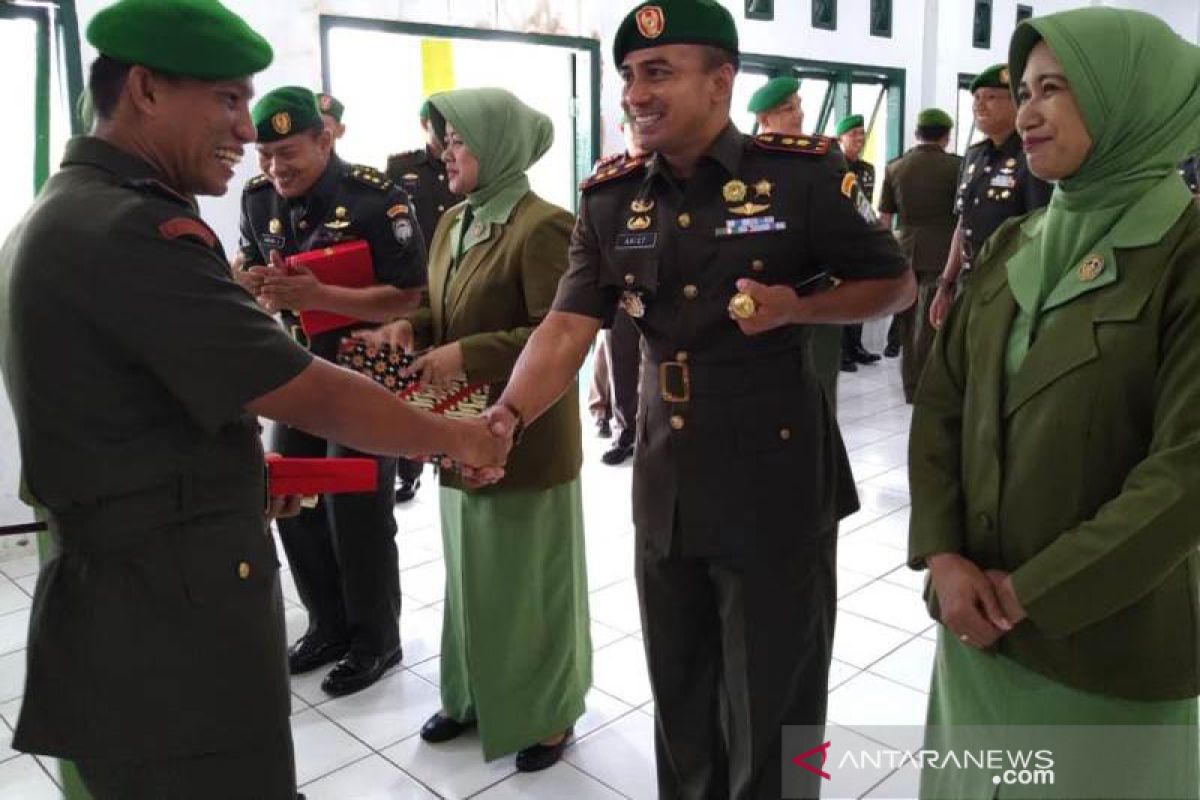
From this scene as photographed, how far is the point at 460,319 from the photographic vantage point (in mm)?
2373

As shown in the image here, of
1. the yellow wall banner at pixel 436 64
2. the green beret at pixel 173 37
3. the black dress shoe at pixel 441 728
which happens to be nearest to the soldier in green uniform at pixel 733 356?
the green beret at pixel 173 37

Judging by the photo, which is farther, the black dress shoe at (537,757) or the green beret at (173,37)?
the black dress shoe at (537,757)

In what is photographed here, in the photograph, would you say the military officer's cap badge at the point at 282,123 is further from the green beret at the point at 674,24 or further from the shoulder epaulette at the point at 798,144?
the shoulder epaulette at the point at 798,144

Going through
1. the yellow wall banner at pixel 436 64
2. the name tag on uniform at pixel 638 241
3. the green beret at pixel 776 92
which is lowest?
the name tag on uniform at pixel 638 241

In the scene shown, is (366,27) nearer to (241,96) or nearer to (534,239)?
(534,239)

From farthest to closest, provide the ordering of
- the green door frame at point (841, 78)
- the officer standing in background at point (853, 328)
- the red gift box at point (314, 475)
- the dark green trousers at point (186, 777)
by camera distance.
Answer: the green door frame at point (841, 78), the officer standing in background at point (853, 328), the red gift box at point (314, 475), the dark green trousers at point (186, 777)

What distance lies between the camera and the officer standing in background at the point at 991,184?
4273mm

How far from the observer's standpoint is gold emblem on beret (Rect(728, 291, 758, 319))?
1611mm

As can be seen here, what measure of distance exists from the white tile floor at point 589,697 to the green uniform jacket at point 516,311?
74 centimetres

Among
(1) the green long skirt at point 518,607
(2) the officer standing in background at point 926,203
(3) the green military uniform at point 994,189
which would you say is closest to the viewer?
(1) the green long skirt at point 518,607

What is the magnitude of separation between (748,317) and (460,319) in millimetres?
962

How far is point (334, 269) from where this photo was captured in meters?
2.69

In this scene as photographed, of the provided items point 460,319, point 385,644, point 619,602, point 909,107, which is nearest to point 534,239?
point 460,319

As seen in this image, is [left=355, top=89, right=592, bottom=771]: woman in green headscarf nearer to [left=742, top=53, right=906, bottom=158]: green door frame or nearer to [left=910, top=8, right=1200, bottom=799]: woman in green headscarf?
[left=910, top=8, right=1200, bottom=799]: woman in green headscarf
